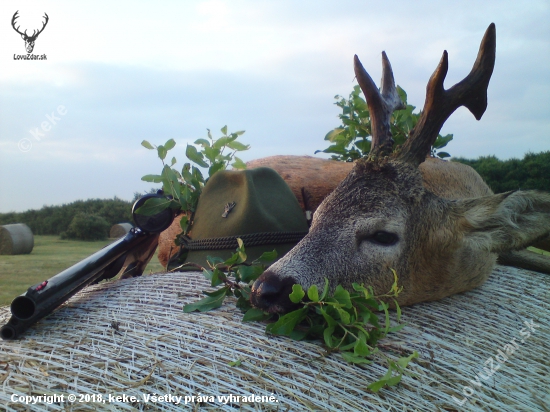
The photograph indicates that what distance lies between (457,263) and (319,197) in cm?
137

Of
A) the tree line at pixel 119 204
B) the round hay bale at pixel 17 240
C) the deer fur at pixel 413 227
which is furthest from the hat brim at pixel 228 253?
the round hay bale at pixel 17 240

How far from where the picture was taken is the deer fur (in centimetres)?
204

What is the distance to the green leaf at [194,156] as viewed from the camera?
3.09 meters

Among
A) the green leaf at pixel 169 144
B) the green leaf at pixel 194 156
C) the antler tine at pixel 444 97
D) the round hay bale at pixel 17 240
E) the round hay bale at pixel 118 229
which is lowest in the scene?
the round hay bale at pixel 17 240

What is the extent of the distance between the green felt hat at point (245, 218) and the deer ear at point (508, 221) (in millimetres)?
957

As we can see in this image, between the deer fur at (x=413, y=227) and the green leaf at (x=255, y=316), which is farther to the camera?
the deer fur at (x=413, y=227)

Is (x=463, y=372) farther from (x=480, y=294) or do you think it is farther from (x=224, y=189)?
(x=224, y=189)

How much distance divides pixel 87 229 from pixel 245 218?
93.2 inches

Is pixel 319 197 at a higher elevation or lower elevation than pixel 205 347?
higher

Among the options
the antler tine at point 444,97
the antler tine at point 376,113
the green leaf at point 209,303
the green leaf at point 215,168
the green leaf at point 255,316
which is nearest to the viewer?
the green leaf at point 255,316

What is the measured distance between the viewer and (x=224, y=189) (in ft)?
9.37

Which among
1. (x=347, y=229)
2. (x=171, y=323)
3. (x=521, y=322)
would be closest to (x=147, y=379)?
(x=171, y=323)

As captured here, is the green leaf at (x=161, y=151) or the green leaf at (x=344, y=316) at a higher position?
the green leaf at (x=161, y=151)

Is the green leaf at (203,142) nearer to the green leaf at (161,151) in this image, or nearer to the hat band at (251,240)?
the green leaf at (161,151)
